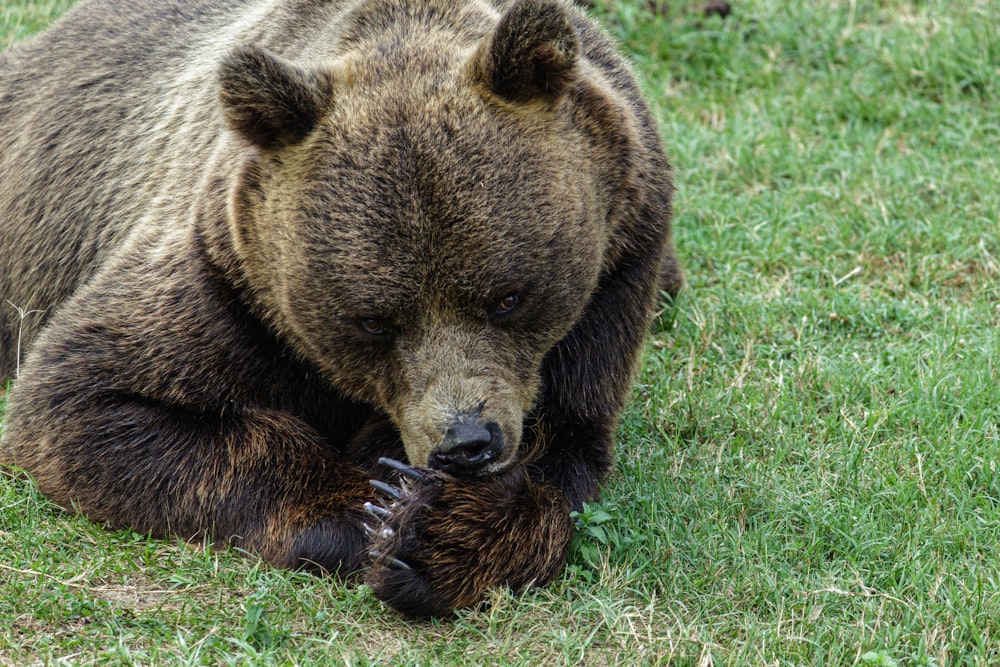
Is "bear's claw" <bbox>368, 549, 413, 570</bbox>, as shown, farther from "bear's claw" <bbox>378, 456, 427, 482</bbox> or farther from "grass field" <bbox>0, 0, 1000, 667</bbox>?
"bear's claw" <bbox>378, 456, 427, 482</bbox>

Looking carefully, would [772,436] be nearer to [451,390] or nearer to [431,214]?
[451,390]

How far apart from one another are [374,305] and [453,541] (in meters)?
0.96

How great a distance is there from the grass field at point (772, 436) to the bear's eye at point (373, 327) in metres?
0.98

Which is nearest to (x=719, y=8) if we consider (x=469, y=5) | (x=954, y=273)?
(x=954, y=273)

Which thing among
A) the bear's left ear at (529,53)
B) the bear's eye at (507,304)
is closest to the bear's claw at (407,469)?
the bear's eye at (507,304)

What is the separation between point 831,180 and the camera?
8.67 meters

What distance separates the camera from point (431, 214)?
4.57 meters

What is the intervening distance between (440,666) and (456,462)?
701 mm

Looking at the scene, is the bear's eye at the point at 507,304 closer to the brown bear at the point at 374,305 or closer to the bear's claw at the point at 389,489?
the brown bear at the point at 374,305

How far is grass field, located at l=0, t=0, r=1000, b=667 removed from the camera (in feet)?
15.2

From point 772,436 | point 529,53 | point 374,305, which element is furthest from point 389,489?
point 772,436

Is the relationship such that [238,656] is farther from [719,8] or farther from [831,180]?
[719,8]

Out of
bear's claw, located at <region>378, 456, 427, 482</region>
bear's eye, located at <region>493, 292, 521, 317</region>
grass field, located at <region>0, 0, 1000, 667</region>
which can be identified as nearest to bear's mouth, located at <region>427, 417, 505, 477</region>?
bear's claw, located at <region>378, 456, 427, 482</region>

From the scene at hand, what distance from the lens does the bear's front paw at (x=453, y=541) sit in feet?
15.9
